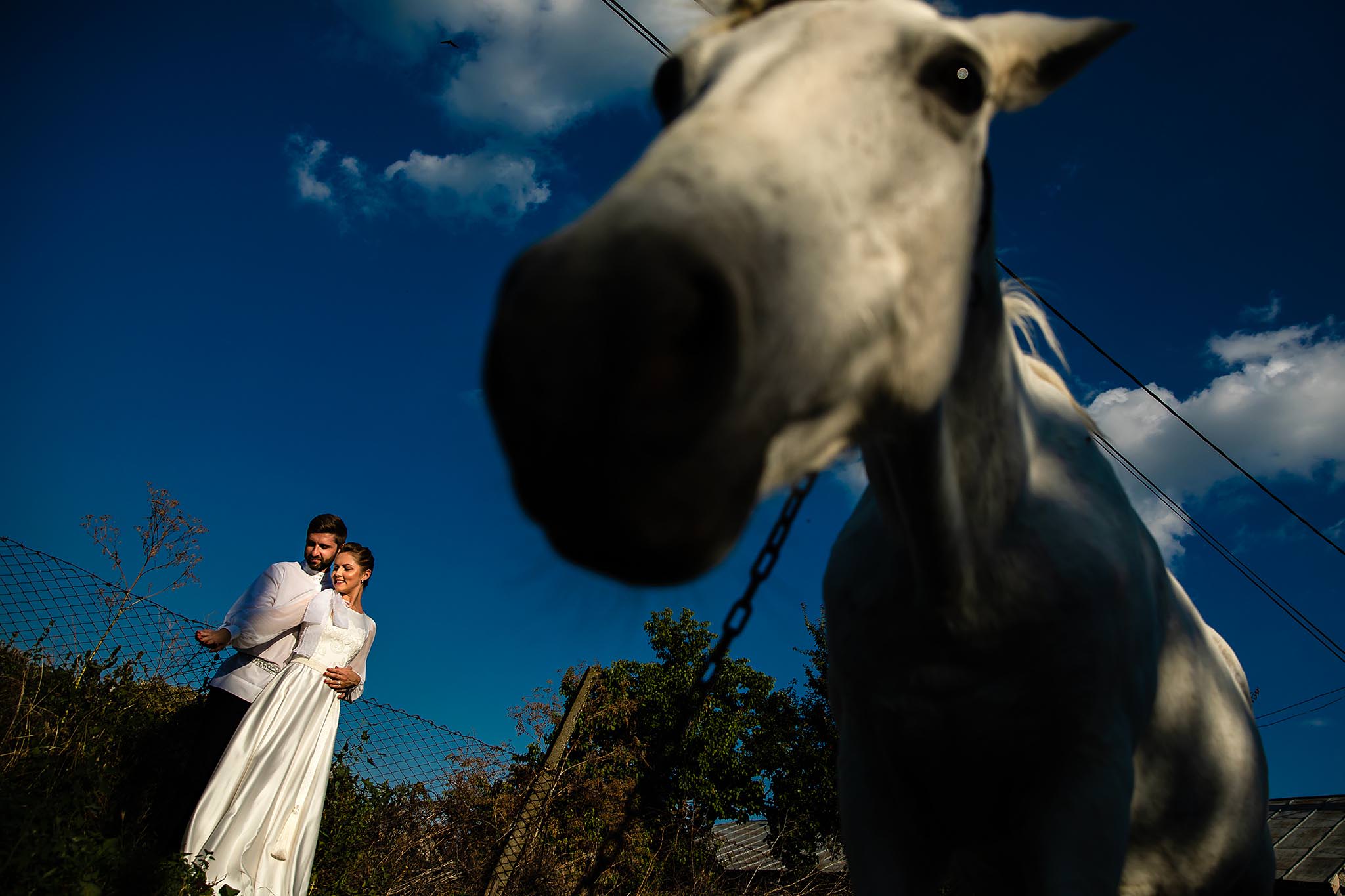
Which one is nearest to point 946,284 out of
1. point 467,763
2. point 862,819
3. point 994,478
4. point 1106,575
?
point 994,478

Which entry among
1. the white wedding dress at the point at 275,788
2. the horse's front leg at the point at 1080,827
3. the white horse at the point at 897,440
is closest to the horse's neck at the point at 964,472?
the white horse at the point at 897,440

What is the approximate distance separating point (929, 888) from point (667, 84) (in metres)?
1.90

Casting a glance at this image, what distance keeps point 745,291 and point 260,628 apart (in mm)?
4248

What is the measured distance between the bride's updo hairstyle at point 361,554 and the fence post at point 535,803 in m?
2.25

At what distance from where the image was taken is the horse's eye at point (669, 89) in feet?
4.00

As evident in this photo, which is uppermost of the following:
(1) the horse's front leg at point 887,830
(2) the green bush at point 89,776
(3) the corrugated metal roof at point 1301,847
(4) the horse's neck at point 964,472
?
(3) the corrugated metal roof at point 1301,847

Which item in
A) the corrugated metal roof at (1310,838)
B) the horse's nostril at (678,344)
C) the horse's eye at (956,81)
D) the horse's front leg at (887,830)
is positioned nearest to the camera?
the horse's nostril at (678,344)

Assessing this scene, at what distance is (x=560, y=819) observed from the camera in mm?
6578

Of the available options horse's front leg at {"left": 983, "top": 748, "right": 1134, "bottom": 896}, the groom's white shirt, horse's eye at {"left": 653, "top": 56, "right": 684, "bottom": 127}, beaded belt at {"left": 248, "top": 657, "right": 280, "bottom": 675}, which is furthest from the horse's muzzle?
beaded belt at {"left": 248, "top": 657, "right": 280, "bottom": 675}

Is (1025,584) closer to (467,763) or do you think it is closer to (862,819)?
(862,819)

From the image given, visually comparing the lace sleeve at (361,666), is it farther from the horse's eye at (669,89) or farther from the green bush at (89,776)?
the horse's eye at (669,89)

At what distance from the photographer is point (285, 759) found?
3.88m

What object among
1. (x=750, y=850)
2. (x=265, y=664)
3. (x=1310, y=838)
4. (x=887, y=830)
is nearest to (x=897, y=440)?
(x=887, y=830)

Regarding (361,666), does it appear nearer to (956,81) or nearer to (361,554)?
(361,554)
